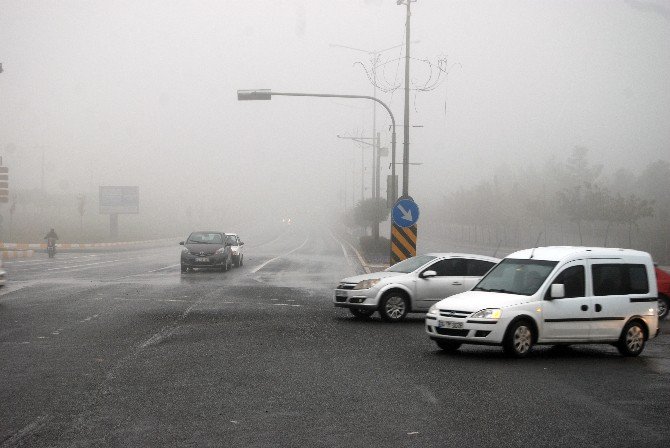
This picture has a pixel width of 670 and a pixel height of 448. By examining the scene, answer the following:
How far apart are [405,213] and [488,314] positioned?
44.1ft

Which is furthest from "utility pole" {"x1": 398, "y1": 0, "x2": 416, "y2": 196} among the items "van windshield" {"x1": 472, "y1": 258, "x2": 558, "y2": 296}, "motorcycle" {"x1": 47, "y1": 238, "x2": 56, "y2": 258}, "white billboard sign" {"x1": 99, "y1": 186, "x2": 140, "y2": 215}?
"white billboard sign" {"x1": 99, "y1": 186, "x2": 140, "y2": 215}

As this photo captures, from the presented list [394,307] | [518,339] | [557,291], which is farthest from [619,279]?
[394,307]

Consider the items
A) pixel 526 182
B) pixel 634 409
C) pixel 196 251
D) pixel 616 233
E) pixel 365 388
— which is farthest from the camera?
pixel 526 182

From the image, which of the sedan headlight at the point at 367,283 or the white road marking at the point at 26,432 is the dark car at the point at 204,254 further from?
the white road marking at the point at 26,432

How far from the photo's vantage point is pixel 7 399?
9070 millimetres

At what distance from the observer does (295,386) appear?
1012 centimetres

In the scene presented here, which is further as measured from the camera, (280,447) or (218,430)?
(218,430)

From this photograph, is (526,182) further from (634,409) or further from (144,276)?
(634,409)

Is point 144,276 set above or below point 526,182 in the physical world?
below

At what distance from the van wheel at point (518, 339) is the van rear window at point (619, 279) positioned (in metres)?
1.47

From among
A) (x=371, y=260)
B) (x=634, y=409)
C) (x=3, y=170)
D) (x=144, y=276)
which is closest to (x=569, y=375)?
(x=634, y=409)

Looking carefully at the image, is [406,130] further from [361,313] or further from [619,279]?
[619,279]

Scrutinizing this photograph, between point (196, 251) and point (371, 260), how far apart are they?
12.3 m

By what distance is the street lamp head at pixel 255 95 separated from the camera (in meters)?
27.1
